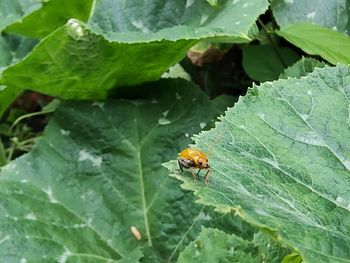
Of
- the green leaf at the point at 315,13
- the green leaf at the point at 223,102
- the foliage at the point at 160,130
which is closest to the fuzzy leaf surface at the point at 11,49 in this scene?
the foliage at the point at 160,130

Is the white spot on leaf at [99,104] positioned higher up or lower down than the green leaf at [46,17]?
lower down

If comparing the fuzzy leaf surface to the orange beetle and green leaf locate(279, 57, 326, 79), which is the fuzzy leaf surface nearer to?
green leaf locate(279, 57, 326, 79)

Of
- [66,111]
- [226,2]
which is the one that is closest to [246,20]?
[226,2]

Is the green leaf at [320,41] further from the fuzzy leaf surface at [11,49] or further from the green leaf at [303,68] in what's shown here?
the fuzzy leaf surface at [11,49]

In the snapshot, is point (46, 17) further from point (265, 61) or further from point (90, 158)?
point (265, 61)

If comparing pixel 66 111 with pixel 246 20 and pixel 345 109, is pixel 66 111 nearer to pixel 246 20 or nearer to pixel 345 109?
pixel 246 20

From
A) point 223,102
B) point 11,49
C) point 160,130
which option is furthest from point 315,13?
point 11,49
